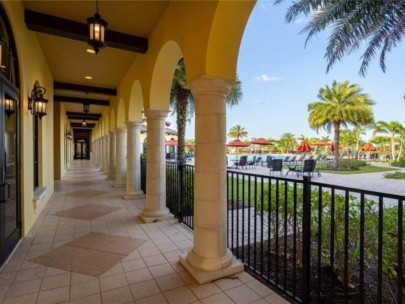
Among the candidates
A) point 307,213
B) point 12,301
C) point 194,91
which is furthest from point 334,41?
point 12,301

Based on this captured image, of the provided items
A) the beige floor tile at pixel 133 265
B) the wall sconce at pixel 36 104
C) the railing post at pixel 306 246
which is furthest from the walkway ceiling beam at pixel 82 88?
the railing post at pixel 306 246

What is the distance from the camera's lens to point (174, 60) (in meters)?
4.18

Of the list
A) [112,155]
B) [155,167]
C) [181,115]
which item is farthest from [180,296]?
[112,155]

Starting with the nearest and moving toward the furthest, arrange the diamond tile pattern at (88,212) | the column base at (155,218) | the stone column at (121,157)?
the column base at (155,218) → the diamond tile pattern at (88,212) → the stone column at (121,157)

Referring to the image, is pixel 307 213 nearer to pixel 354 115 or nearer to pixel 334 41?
pixel 334 41

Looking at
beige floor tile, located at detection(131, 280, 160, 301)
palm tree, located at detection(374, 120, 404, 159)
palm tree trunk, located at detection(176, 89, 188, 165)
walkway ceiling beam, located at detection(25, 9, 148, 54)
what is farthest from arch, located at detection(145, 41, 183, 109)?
palm tree, located at detection(374, 120, 404, 159)

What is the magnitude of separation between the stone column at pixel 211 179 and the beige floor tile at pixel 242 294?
242mm

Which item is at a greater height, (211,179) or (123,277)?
(211,179)

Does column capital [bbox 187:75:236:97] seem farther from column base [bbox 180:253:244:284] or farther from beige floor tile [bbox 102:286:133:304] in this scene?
beige floor tile [bbox 102:286:133:304]

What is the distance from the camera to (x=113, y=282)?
2424 millimetres

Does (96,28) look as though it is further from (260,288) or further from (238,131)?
(238,131)

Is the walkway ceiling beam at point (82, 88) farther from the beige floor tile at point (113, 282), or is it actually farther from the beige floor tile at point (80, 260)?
the beige floor tile at point (113, 282)

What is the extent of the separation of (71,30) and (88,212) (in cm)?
351

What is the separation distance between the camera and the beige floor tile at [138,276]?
2.46m
